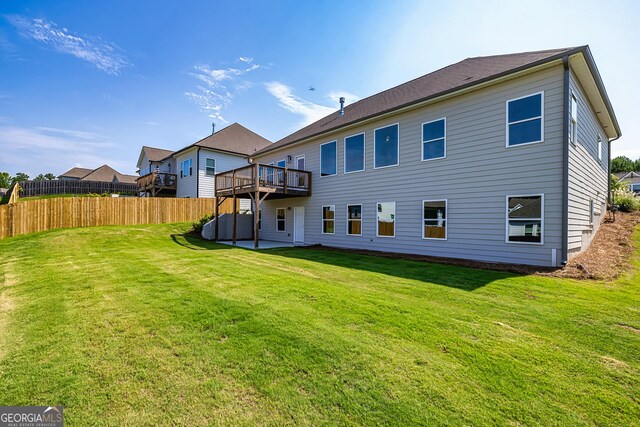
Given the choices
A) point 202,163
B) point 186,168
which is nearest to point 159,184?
point 186,168

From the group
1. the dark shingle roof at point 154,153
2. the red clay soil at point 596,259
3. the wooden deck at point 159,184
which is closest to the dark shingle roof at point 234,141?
the wooden deck at point 159,184

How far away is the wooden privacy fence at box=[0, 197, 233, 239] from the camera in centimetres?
1271

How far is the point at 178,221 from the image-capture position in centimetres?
1909

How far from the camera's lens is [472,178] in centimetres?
907

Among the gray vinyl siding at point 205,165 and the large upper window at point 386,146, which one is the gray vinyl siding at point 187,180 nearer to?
the gray vinyl siding at point 205,165

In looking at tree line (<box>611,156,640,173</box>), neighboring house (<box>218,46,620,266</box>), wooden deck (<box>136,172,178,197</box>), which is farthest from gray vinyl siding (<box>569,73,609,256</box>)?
tree line (<box>611,156,640,173</box>)

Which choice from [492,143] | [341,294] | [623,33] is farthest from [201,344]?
[623,33]

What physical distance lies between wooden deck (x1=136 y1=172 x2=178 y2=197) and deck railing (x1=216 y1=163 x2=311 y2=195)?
40.4ft

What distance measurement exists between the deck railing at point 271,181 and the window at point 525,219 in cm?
914

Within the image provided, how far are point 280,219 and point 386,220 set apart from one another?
24.9ft

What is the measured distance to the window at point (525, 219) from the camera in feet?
25.6

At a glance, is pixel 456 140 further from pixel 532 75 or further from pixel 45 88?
pixel 45 88

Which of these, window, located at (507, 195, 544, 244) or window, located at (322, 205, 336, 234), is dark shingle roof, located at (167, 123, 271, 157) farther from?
window, located at (507, 195, 544, 244)

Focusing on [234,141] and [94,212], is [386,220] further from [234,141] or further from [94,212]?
[234,141]
